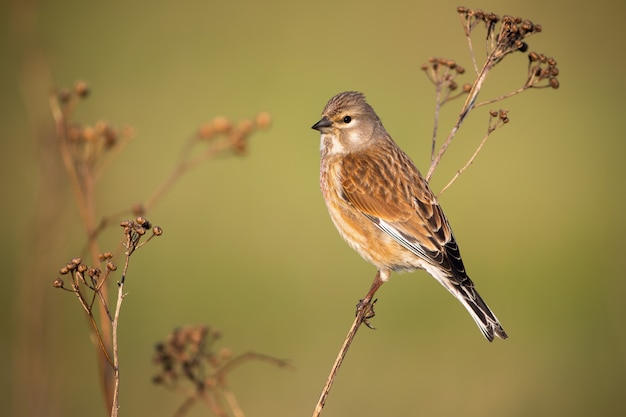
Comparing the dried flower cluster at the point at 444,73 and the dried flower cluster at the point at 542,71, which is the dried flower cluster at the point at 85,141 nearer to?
the dried flower cluster at the point at 444,73

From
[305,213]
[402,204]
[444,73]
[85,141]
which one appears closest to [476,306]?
[402,204]

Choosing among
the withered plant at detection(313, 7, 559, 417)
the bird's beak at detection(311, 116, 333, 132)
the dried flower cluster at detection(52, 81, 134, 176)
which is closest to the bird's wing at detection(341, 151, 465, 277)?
the bird's beak at detection(311, 116, 333, 132)

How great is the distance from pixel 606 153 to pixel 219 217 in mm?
5581

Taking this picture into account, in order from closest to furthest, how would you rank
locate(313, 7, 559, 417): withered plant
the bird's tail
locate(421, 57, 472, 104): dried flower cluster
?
locate(313, 7, 559, 417): withered plant, locate(421, 57, 472, 104): dried flower cluster, the bird's tail

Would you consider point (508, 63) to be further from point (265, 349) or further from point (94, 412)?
point (94, 412)

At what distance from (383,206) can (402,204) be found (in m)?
0.12

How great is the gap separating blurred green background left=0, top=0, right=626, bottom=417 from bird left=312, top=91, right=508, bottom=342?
1.28 meters

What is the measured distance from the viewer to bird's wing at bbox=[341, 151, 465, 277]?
4.77 meters

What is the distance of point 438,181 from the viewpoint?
10.6 m

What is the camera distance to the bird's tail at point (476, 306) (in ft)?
14.7

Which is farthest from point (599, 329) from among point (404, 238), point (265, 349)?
point (404, 238)

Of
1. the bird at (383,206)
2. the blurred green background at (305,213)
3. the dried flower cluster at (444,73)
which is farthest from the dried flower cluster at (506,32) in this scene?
the blurred green background at (305,213)

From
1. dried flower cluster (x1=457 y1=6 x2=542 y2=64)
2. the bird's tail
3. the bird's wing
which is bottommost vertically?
the bird's tail

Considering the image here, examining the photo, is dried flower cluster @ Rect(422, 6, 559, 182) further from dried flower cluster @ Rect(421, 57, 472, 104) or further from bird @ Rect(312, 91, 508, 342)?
bird @ Rect(312, 91, 508, 342)
